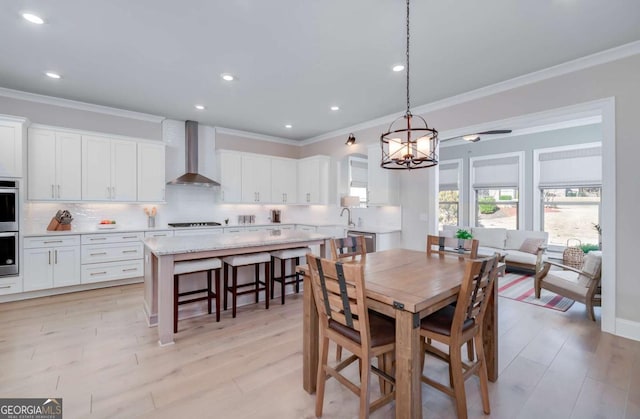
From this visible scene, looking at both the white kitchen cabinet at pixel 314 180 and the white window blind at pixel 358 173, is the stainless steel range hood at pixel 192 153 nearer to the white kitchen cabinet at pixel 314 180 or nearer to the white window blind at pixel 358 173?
the white kitchen cabinet at pixel 314 180

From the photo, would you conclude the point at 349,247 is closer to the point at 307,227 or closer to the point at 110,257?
the point at 307,227

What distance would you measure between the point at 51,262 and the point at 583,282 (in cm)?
673

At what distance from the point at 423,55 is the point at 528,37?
89 cm

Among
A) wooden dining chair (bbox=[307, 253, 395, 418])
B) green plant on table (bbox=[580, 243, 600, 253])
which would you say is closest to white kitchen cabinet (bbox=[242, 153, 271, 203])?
wooden dining chair (bbox=[307, 253, 395, 418])

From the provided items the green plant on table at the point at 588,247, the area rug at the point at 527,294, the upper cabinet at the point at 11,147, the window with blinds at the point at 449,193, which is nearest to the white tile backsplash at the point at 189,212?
the upper cabinet at the point at 11,147

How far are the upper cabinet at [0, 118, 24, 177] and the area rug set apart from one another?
669cm

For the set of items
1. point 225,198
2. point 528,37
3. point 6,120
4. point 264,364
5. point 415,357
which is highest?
point 528,37

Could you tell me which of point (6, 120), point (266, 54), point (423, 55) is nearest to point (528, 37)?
point (423, 55)

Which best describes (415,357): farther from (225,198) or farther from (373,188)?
(225,198)

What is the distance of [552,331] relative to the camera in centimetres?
300

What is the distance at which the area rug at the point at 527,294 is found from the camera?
12.4ft

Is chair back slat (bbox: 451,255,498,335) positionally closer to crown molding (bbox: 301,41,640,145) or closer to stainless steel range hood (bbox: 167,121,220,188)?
crown molding (bbox: 301,41,640,145)

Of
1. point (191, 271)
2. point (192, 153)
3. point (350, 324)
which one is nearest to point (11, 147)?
point (192, 153)

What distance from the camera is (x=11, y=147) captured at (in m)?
3.72
